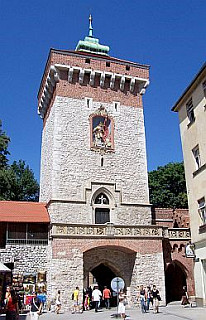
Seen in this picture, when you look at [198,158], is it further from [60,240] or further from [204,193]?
[60,240]

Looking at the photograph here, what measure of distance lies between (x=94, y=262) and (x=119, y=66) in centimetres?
1364

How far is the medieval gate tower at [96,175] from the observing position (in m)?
20.0

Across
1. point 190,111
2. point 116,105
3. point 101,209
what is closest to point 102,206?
point 101,209

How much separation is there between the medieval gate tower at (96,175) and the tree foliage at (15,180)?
5.08 m

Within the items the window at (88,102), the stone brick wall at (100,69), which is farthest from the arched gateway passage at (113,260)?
the stone brick wall at (100,69)

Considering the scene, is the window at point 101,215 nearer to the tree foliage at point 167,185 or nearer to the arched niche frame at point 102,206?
the arched niche frame at point 102,206

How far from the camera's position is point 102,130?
24.9m

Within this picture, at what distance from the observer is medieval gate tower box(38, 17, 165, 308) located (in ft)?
65.7

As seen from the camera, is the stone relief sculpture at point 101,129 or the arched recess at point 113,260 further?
the stone relief sculpture at point 101,129

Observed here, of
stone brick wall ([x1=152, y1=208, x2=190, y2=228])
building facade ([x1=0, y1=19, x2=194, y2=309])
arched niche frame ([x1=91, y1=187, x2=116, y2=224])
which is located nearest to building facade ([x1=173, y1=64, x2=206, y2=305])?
building facade ([x1=0, y1=19, x2=194, y2=309])

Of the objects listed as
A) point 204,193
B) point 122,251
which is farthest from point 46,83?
point 204,193

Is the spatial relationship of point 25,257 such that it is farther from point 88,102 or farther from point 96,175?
point 88,102

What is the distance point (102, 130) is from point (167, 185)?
17750 mm

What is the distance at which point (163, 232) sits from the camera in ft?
73.0
